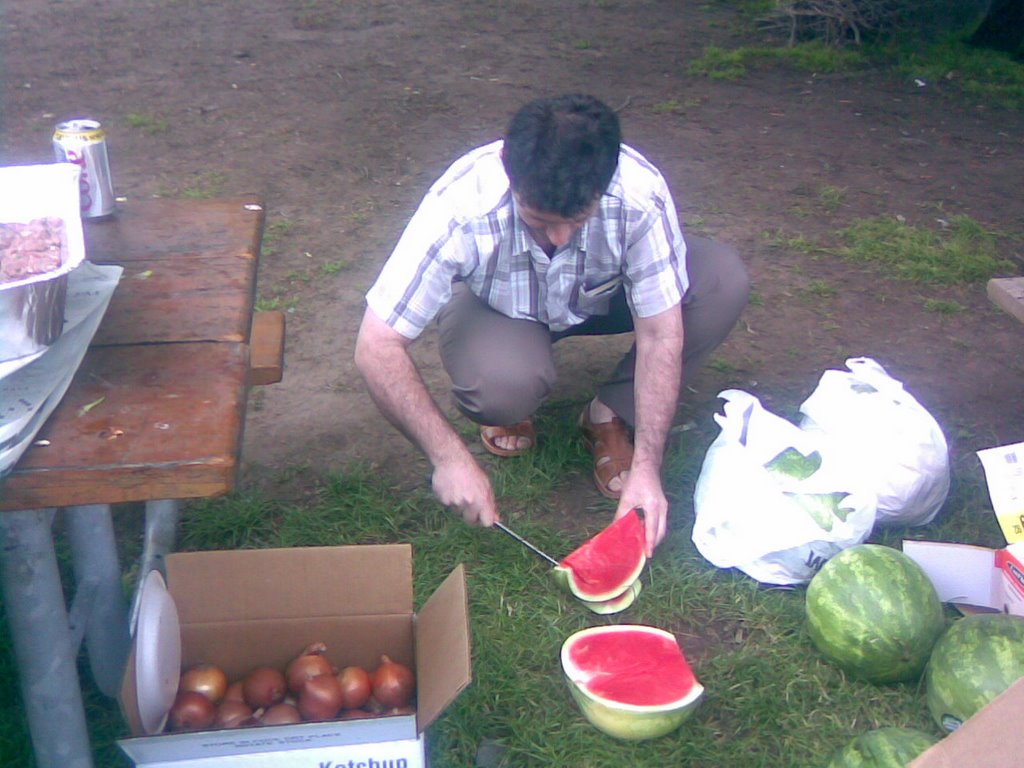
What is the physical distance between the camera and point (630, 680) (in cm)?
250

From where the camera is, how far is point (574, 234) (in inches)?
112

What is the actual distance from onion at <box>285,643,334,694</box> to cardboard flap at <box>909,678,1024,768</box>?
132cm

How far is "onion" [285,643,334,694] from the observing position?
236 cm

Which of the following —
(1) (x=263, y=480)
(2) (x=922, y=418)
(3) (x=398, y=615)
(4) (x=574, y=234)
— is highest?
(4) (x=574, y=234)

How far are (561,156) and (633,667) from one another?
1213 millimetres

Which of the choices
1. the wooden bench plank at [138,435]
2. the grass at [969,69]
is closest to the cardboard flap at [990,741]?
the wooden bench plank at [138,435]

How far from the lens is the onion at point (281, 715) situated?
2.26 metres

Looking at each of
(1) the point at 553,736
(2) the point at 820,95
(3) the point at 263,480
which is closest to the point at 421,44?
(2) the point at 820,95

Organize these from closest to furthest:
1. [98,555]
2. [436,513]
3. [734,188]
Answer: [98,555]
[436,513]
[734,188]

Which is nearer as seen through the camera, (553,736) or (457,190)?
(553,736)

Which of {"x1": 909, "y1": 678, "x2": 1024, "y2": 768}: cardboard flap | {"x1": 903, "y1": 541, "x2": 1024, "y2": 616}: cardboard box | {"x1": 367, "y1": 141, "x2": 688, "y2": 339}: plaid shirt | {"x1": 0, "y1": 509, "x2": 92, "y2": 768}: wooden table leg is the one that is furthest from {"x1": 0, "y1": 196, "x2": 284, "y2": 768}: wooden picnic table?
{"x1": 903, "y1": 541, "x2": 1024, "y2": 616}: cardboard box

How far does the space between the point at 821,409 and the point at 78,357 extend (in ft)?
6.86

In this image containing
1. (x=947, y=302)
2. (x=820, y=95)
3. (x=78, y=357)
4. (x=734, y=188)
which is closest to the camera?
(x=78, y=357)

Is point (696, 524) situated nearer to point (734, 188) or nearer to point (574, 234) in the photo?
point (574, 234)
